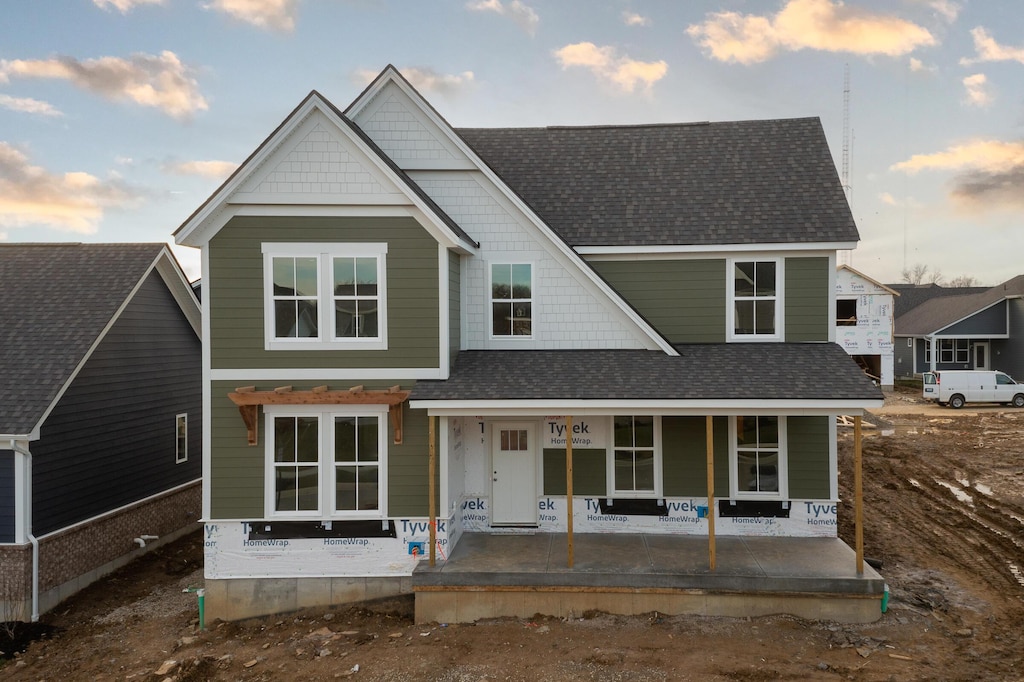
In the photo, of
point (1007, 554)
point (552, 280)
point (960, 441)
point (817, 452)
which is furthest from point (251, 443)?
point (960, 441)

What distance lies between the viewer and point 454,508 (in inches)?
464

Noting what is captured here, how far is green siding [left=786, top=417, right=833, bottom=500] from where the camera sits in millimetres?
12242

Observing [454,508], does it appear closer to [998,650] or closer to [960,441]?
[998,650]

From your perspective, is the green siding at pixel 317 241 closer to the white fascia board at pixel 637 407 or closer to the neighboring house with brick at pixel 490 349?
the neighboring house with brick at pixel 490 349

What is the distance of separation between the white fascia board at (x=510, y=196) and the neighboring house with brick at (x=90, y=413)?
7371mm

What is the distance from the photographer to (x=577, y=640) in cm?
951

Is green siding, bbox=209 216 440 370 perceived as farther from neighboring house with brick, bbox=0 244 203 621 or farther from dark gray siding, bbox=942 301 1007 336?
dark gray siding, bbox=942 301 1007 336

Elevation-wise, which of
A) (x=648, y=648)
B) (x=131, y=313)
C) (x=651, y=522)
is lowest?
(x=648, y=648)

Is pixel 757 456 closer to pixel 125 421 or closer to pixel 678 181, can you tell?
pixel 678 181

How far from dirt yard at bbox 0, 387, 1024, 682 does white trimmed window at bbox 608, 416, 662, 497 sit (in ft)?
9.49

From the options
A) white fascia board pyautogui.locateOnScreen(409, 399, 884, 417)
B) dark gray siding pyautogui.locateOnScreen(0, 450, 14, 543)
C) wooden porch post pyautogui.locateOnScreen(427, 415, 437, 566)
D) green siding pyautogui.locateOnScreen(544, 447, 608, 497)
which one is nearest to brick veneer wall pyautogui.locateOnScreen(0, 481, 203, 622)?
dark gray siding pyautogui.locateOnScreen(0, 450, 14, 543)

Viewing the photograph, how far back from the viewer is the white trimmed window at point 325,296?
11102mm

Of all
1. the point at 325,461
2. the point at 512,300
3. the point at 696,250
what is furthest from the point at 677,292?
the point at 325,461

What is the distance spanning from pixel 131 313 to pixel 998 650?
17.5m
